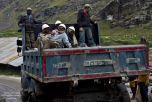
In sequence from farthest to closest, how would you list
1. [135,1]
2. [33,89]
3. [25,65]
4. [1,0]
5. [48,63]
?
[1,0], [135,1], [25,65], [33,89], [48,63]

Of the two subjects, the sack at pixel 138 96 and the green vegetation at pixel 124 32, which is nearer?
the sack at pixel 138 96

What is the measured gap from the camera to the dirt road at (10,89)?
74.7 ft

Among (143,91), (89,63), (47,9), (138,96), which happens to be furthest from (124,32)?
(47,9)

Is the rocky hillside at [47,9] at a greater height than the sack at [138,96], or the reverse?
the sack at [138,96]

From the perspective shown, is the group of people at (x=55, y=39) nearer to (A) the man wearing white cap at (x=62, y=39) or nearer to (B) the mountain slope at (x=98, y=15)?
(A) the man wearing white cap at (x=62, y=39)

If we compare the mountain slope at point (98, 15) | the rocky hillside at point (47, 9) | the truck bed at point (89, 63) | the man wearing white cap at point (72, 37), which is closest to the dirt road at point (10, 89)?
the man wearing white cap at point (72, 37)

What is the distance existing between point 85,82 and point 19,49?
525 centimetres

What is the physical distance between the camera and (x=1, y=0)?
17750 centimetres

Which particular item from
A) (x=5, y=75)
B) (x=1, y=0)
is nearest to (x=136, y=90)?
(x=5, y=75)

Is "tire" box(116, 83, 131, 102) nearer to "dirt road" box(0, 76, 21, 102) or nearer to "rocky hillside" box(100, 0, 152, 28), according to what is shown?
"dirt road" box(0, 76, 21, 102)

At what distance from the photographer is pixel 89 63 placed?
1266 cm

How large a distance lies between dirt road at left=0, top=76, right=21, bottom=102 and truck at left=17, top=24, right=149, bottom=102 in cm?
862

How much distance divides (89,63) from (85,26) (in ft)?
14.9

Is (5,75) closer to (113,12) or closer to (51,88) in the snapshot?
(51,88)
